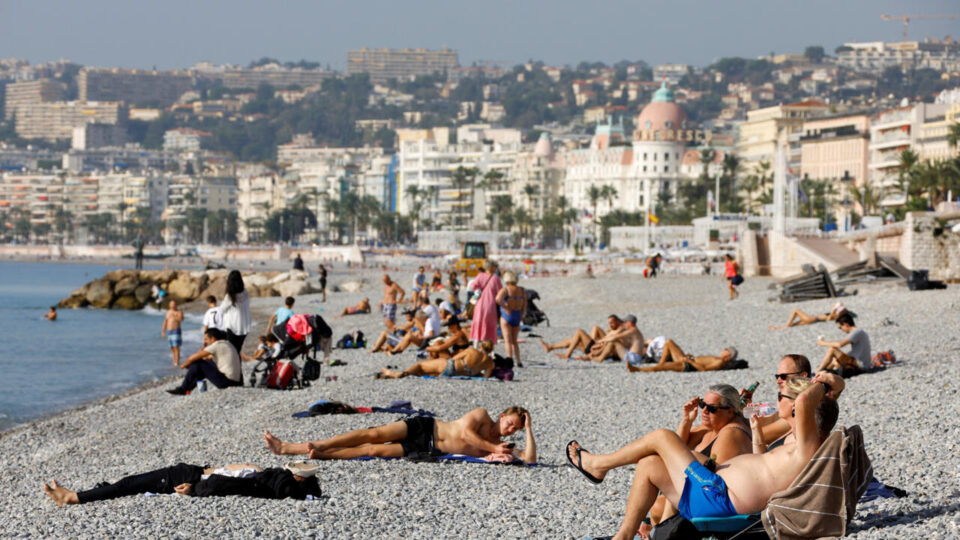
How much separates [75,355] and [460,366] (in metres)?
14.2

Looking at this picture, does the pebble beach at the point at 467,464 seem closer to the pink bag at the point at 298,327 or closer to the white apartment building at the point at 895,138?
the pink bag at the point at 298,327

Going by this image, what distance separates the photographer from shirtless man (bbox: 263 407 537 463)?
9.36 metres

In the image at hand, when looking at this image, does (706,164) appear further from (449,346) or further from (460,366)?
(460,366)

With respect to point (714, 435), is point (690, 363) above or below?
below

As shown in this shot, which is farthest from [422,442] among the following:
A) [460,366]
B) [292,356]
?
[292,356]

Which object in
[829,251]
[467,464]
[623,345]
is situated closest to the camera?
[467,464]

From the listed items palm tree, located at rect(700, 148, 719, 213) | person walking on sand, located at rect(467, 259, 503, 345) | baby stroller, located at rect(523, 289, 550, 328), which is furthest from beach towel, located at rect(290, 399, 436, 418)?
palm tree, located at rect(700, 148, 719, 213)

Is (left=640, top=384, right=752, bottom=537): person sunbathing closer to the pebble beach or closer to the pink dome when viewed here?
the pebble beach

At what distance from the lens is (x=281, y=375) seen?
14039mm

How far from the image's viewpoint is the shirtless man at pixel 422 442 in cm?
936

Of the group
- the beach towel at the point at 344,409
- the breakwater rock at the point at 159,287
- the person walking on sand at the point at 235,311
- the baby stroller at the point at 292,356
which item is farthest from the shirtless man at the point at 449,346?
the breakwater rock at the point at 159,287

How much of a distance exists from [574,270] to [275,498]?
50.9 m

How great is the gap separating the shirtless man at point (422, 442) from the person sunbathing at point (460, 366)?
486cm

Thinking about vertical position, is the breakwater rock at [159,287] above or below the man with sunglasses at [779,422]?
below
